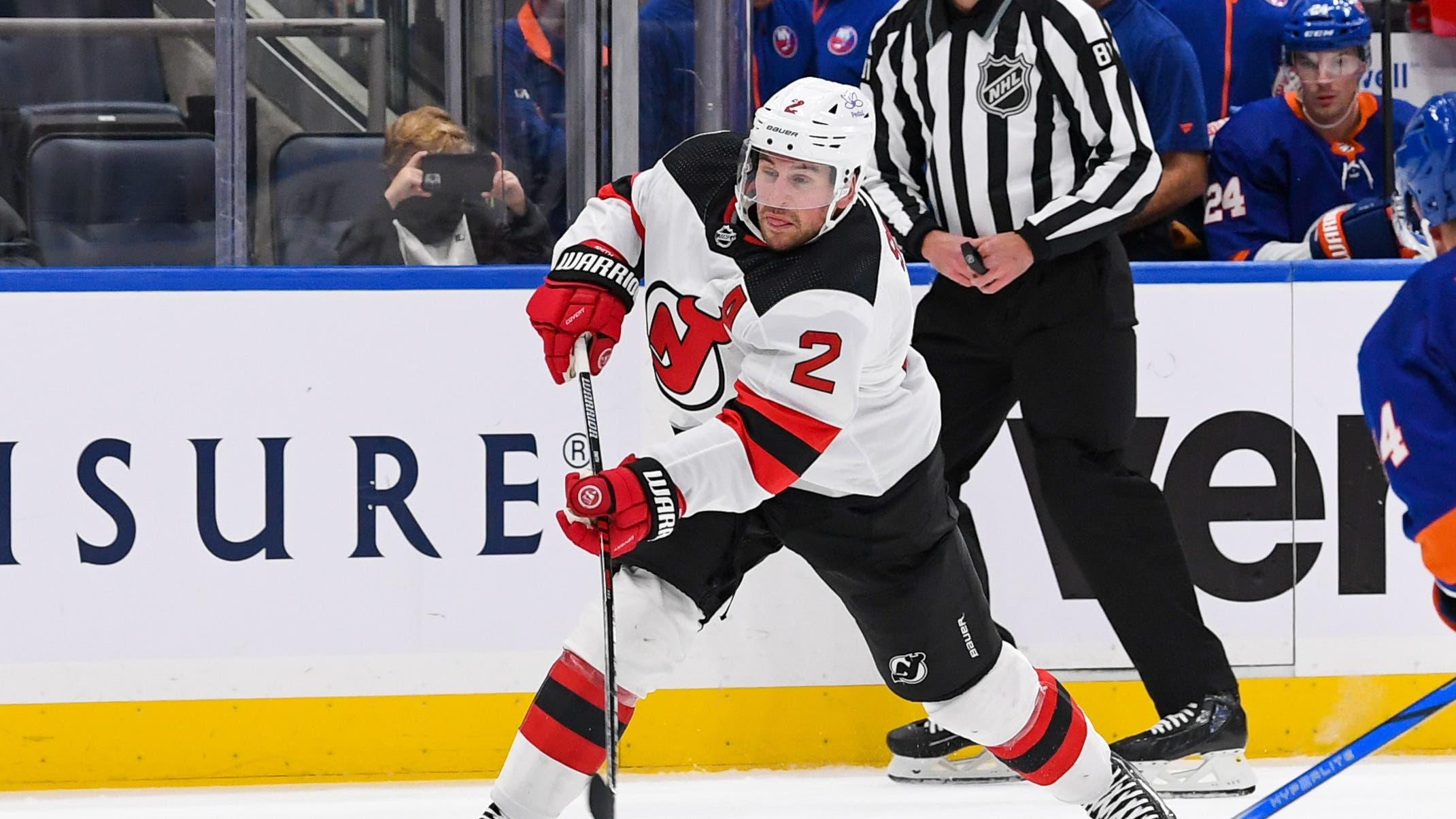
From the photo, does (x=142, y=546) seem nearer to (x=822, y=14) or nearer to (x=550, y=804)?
(x=550, y=804)

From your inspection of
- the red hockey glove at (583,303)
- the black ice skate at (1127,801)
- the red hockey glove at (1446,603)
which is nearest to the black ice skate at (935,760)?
the black ice skate at (1127,801)

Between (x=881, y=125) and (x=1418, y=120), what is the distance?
1350mm

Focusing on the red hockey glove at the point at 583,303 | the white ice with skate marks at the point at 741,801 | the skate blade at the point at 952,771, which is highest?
the red hockey glove at the point at 583,303

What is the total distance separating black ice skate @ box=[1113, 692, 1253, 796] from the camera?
292cm

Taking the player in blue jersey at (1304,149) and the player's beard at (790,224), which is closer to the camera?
the player's beard at (790,224)

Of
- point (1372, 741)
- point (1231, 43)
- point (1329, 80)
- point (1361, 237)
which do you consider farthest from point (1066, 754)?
point (1231, 43)

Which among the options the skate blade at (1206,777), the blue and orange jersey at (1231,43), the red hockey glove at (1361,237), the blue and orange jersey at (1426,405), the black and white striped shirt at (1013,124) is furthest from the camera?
the blue and orange jersey at (1231,43)

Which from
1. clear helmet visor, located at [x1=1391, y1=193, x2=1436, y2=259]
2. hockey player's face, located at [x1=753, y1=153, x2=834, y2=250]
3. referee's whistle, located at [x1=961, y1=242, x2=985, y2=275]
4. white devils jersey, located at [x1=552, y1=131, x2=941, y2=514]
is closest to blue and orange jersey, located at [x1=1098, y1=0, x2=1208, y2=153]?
referee's whistle, located at [x1=961, y1=242, x2=985, y2=275]

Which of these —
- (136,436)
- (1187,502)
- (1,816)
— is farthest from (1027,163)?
(1,816)

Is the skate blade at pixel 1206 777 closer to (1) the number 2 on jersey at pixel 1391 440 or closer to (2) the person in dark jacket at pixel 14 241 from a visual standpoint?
(1) the number 2 on jersey at pixel 1391 440

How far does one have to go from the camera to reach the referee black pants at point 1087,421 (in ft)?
9.48

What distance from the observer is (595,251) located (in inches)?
95.0

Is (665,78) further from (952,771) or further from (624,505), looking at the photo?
(624,505)

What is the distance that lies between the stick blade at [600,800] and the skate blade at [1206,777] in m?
0.97
